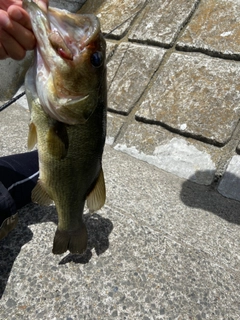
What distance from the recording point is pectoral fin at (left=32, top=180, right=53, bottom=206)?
1.82 meters

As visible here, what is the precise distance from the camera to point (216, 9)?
4191 mm

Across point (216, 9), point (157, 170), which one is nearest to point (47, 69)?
point (157, 170)

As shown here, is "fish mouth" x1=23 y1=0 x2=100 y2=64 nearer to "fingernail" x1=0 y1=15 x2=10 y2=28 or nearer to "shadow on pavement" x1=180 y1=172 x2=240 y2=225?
"fingernail" x1=0 y1=15 x2=10 y2=28

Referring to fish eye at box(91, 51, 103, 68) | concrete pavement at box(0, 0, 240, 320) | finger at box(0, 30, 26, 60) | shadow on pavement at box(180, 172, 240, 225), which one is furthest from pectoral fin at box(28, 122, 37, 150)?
shadow on pavement at box(180, 172, 240, 225)

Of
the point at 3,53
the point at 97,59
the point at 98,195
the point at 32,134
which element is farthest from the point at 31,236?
the point at 97,59

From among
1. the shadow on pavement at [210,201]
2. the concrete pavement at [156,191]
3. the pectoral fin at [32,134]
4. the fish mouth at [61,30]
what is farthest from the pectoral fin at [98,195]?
the shadow on pavement at [210,201]

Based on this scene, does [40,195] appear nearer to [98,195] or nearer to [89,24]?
[98,195]

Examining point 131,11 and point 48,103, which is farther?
point 131,11

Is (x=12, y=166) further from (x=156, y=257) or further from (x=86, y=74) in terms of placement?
(x=86, y=74)

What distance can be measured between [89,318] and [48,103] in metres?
1.12

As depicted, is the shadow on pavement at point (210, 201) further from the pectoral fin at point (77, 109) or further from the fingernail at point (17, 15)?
the fingernail at point (17, 15)

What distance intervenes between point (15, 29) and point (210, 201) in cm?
215

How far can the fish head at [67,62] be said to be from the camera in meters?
1.38

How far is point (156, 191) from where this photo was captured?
2.99 meters
